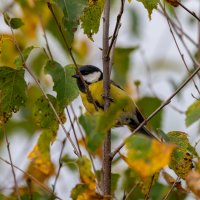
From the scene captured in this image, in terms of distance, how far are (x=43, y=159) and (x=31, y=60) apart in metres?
1.37

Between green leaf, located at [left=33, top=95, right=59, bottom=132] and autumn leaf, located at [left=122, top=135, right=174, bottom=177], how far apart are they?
80 cm

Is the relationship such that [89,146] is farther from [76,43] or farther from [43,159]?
[76,43]

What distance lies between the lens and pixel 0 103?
7.11 ft

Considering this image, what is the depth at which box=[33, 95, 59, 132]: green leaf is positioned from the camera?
7.33 ft

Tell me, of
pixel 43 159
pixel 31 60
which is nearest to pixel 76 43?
→ pixel 31 60

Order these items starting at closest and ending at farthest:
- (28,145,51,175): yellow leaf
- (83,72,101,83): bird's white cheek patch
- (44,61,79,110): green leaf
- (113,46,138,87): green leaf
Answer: (44,61,79,110): green leaf → (28,145,51,175): yellow leaf → (83,72,101,83): bird's white cheek patch → (113,46,138,87): green leaf

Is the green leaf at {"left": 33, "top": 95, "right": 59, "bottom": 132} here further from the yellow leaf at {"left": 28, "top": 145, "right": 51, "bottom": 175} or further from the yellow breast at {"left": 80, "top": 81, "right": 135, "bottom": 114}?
the yellow breast at {"left": 80, "top": 81, "right": 135, "bottom": 114}

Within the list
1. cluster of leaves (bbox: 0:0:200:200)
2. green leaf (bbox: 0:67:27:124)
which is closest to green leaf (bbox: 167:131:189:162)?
cluster of leaves (bbox: 0:0:200:200)

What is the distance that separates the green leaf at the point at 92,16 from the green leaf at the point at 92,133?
50 cm

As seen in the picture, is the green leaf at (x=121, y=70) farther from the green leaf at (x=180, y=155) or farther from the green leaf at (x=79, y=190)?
the green leaf at (x=79, y=190)

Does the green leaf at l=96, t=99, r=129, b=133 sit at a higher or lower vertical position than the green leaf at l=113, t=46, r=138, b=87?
lower

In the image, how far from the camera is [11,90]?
7.04ft

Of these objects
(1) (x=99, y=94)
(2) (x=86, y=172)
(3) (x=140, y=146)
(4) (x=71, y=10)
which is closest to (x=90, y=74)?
(1) (x=99, y=94)

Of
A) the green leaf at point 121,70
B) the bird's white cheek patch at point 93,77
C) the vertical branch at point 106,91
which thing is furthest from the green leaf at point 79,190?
the green leaf at point 121,70
